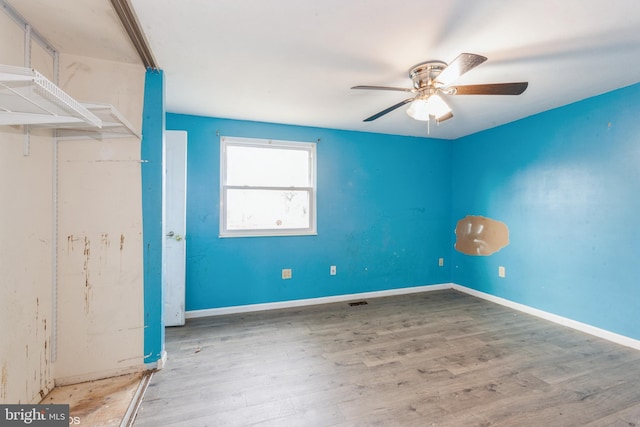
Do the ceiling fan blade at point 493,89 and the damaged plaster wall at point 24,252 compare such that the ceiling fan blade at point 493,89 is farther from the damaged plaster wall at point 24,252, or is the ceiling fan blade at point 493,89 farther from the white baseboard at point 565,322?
the damaged plaster wall at point 24,252

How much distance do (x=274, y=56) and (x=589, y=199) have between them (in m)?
3.23

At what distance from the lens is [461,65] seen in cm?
154

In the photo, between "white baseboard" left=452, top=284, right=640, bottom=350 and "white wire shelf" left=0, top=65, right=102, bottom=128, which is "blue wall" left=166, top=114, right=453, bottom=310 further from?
"white wire shelf" left=0, top=65, right=102, bottom=128

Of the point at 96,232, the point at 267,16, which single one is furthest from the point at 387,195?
the point at 96,232

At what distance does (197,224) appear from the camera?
10.2 ft

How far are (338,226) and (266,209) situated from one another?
98 centimetres

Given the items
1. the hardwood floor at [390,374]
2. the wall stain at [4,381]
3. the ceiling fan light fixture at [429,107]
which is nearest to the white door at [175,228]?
the hardwood floor at [390,374]

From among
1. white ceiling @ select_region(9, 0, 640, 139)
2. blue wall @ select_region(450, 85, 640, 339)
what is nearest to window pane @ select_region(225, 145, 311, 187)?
white ceiling @ select_region(9, 0, 640, 139)

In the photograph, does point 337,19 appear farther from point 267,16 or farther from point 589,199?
point 589,199

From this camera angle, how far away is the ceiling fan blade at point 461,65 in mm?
1437

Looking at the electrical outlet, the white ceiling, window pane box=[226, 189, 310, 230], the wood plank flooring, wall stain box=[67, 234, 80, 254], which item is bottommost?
the wood plank flooring

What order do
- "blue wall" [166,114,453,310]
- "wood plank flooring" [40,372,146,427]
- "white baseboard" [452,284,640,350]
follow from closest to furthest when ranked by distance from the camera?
"wood plank flooring" [40,372,146,427] < "white baseboard" [452,284,640,350] < "blue wall" [166,114,453,310]

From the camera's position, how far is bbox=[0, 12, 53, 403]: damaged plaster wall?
1410 mm

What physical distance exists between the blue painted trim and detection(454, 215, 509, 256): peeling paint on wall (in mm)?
3854
